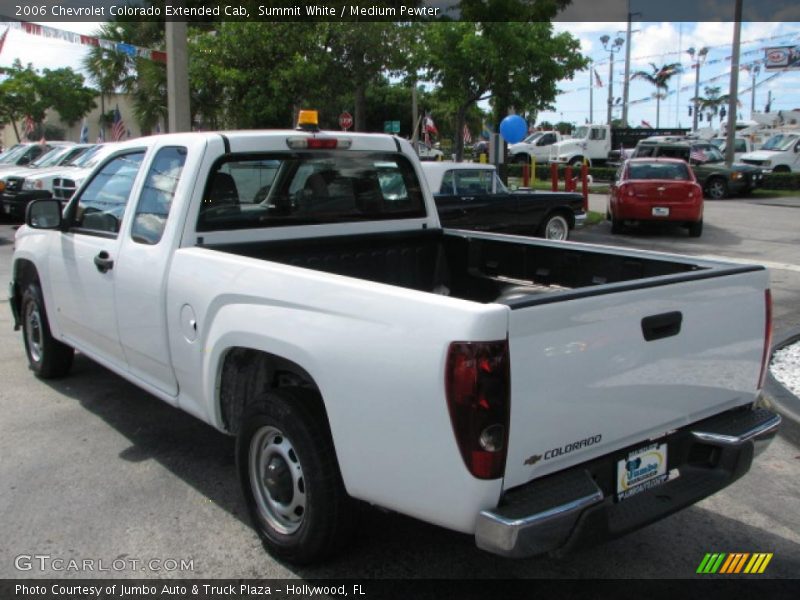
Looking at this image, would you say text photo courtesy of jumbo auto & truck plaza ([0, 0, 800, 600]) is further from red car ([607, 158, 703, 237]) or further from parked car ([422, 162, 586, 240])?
red car ([607, 158, 703, 237])

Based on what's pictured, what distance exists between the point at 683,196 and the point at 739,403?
12497 millimetres

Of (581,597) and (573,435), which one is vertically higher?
(573,435)

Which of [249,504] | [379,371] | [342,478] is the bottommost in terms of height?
[249,504]

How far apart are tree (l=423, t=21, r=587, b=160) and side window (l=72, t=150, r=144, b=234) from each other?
14370 millimetres

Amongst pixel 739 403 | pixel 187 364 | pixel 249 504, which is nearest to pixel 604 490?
pixel 739 403

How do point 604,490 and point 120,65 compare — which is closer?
point 604,490

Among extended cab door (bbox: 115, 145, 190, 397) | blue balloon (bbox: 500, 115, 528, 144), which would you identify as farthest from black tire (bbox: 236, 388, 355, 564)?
blue balloon (bbox: 500, 115, 528, 144)

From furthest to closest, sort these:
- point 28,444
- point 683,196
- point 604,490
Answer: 1. point 683,196
2. point 28,444
3. point 604,490

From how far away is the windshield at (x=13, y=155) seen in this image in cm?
2016

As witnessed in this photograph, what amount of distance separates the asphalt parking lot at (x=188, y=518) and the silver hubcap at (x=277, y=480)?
211 millimetres

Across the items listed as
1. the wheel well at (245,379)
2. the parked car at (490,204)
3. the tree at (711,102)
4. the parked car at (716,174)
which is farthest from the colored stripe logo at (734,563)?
the tree at (711,102)

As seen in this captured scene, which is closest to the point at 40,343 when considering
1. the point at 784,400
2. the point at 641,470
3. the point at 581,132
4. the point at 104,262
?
the point at 104,262

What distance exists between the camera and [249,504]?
357 centimetres

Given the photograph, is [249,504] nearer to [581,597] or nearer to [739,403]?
[581,597]
